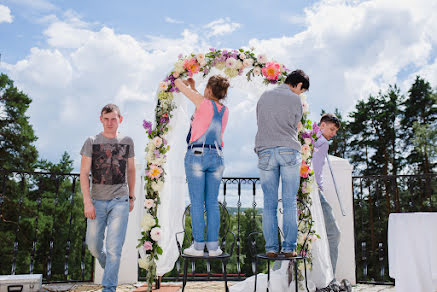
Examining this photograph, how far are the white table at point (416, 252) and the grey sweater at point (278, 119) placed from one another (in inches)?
43.5

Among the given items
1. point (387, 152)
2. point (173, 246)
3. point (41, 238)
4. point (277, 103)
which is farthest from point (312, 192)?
point (387, 152)

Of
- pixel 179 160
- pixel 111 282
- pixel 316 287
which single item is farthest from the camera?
pixel 179 160

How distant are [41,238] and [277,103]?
65.4 ft

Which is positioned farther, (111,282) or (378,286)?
(378,286)

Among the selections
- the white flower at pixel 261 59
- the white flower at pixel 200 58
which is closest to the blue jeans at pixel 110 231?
the white flower at pixel 200 58

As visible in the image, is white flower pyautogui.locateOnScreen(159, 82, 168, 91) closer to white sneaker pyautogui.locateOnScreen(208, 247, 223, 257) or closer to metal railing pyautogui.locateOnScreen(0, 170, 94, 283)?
white sneaker pyautogui.locateOnScreen(208, 247, 223, 257)

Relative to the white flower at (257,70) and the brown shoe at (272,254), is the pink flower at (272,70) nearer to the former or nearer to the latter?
the white flower at (257,70)

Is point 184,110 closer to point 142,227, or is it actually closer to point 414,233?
point 142,227

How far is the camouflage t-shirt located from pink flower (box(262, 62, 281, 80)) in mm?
1753

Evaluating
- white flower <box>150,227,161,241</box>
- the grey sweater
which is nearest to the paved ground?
white flower <box>150,227,161,241</box>

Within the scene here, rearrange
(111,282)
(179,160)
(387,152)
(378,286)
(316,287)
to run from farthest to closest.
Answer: (387,152) → (378,286) → (179,160) → (316,287) → (111,282)

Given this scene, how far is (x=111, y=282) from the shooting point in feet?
9.36

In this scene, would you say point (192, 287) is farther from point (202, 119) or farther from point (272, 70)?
point (272, 70)

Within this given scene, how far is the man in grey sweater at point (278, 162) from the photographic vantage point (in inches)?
114
